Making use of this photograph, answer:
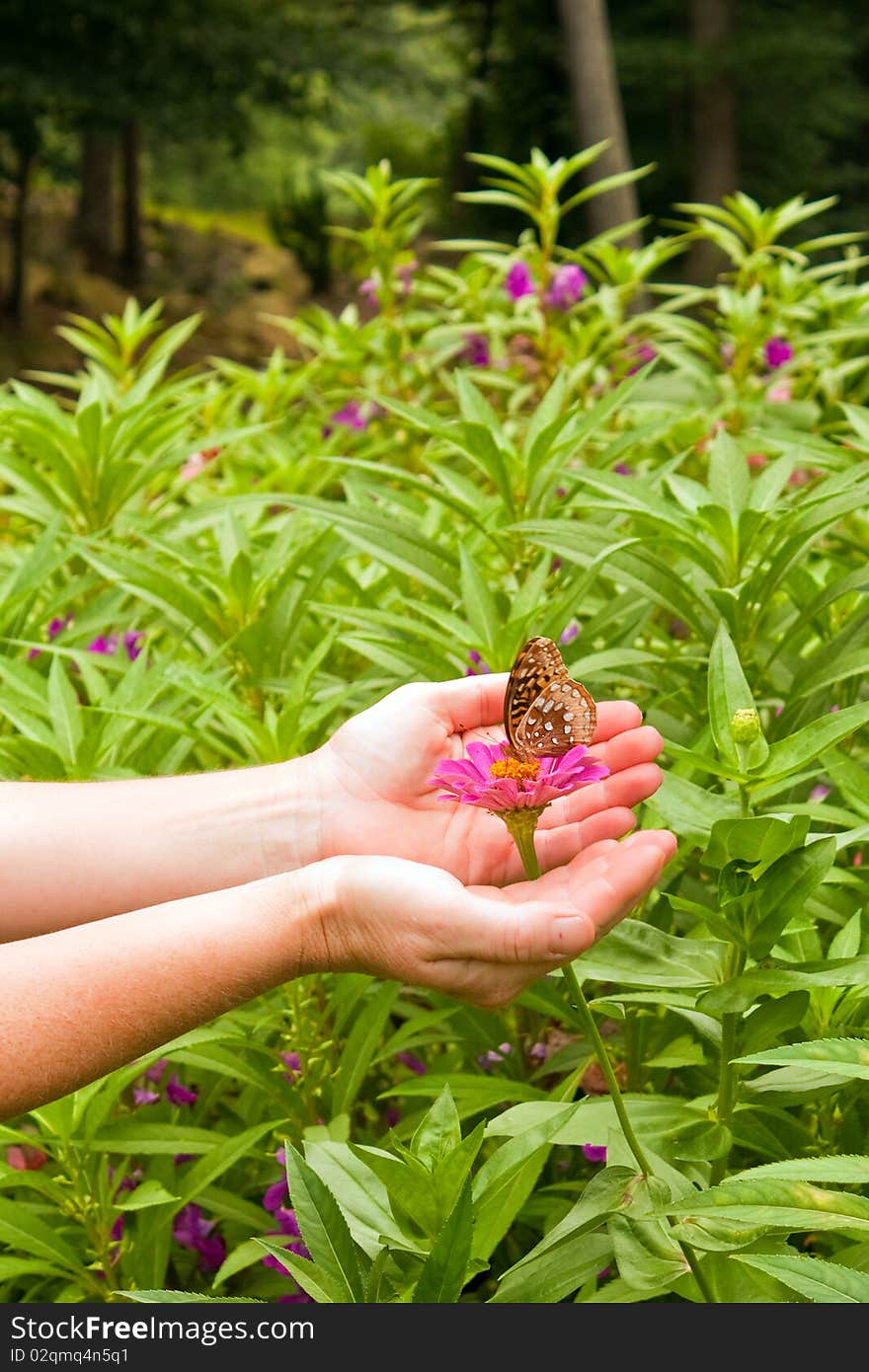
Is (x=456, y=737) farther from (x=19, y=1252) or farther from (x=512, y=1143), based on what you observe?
(x=19, y=1252)

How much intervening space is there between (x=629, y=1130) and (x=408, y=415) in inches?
46.5

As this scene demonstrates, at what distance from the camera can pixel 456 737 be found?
1.49 meters

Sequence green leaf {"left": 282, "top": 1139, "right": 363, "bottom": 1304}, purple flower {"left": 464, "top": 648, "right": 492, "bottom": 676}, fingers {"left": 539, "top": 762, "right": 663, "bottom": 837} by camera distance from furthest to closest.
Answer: purple flower {"left": 464, "top": 648, "right": 492, "bottom": 676}, fingers {"left": 539, "top": 762, "right": 663, "bottom": 837}, green leaf {"left": 282, "top": 1139, "right": 363, "bottom": 1304}

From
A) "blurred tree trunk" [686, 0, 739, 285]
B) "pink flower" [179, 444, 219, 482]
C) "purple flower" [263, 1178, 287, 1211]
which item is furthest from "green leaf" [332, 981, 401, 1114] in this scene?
"blurred tree trunk" [686, 0, 739, 285]

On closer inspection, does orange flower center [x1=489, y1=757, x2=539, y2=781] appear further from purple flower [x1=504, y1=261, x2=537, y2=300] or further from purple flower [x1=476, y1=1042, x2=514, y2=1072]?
purple flower [x1=504, y1=261, x2=537, y2=300]

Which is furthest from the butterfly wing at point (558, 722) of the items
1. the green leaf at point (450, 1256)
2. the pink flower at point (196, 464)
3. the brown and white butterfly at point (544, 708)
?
the pink flower at point (196, 464)

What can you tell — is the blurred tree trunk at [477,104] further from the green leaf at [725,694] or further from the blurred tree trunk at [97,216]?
the green leaf at [725,694]

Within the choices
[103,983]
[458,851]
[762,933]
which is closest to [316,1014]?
[458,851]

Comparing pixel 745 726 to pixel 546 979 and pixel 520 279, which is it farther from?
pixel 520 279

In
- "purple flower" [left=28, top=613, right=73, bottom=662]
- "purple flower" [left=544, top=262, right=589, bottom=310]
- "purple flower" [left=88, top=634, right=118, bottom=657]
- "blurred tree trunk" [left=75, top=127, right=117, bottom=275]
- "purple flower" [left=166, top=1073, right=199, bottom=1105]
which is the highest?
"blurred tree trunk" [left=75, top=127, right=117, bottom=275]

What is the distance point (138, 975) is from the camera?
→ 1.20 metres

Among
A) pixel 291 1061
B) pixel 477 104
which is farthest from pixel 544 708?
pixel 477 104

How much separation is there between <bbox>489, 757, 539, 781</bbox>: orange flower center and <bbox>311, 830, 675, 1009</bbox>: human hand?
4.1 inches

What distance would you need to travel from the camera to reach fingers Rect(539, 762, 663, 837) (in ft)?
4.15
